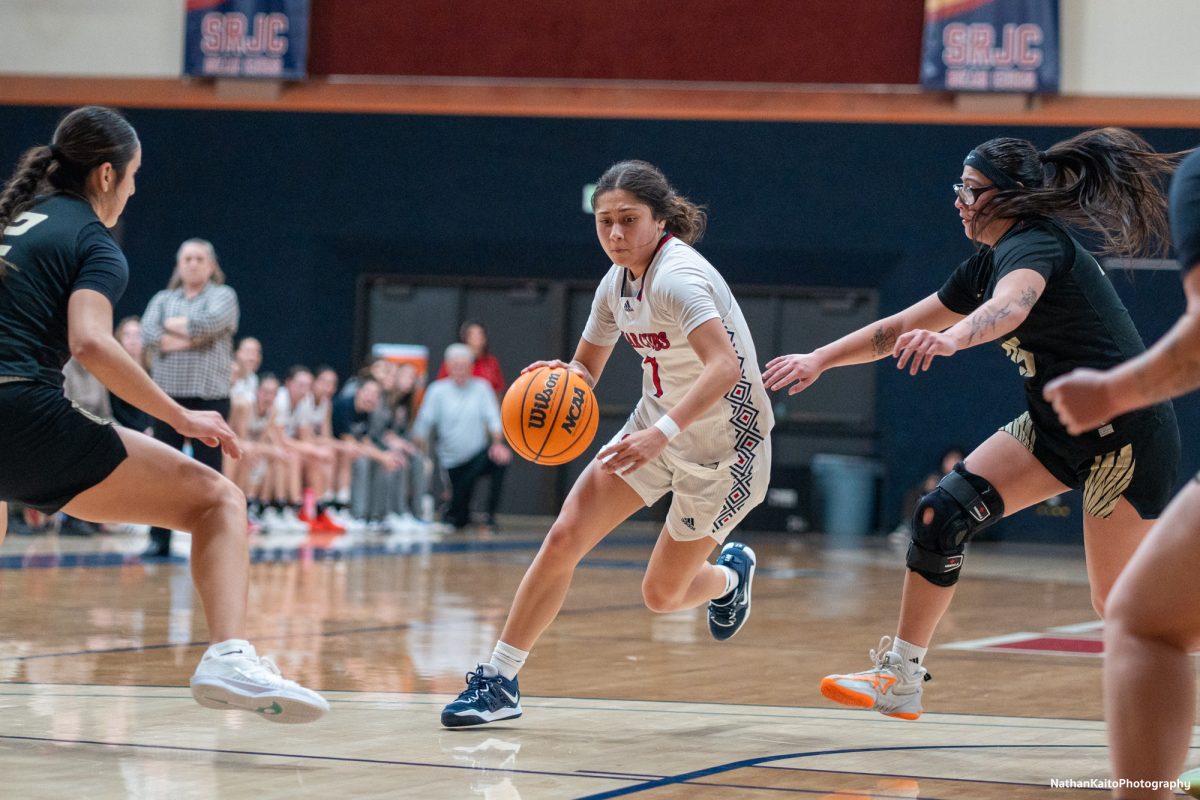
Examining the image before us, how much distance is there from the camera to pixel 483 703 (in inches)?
159

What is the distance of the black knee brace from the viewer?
3.90 m

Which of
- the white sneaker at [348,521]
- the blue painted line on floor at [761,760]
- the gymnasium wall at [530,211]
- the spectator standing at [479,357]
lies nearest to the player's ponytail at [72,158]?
the blue painted line on floor at [761,760]

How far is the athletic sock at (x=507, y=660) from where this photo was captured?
414cm

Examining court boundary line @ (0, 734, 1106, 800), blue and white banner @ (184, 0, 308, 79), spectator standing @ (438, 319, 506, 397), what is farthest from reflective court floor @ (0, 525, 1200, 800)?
spectator standing @ (438, 319, 506, 397)

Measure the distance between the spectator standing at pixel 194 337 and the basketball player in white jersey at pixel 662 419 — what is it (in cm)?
446

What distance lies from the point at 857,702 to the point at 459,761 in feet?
3.58

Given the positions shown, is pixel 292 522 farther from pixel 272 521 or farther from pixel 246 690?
pixel 246 690

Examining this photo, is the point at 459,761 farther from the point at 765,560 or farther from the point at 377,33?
the point at 377,33

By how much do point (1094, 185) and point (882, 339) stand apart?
2.21ft

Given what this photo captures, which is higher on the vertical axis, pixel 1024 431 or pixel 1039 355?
pixel 1039 355

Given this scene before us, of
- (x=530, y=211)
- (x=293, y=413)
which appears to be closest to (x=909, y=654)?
(x=293, y=413)

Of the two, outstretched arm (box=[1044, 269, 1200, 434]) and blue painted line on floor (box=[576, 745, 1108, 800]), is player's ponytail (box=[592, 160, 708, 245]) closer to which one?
blue painted line on floor (box=[576, 745, 1108, 800])

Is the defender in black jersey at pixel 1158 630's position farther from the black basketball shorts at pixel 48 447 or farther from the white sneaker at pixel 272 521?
the white sneaker at pixel 272 521

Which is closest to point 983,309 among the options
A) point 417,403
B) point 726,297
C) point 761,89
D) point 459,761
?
point 726,297
